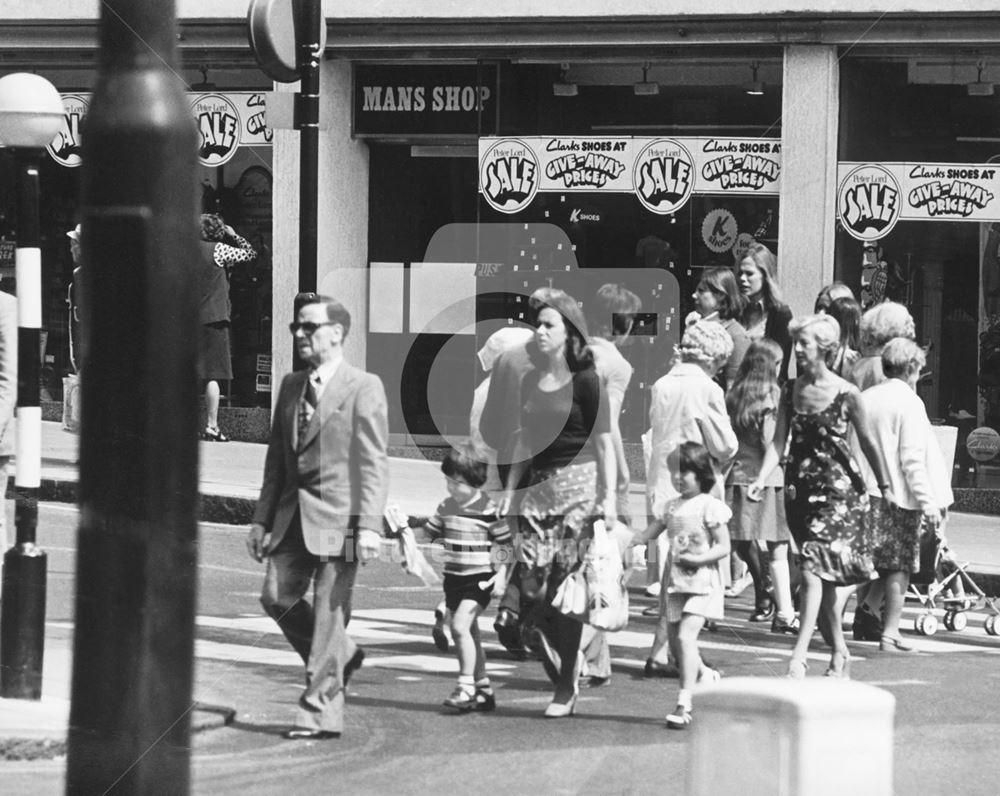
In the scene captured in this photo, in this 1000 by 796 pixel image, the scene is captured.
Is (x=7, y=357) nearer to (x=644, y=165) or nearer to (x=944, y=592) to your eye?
(x=944, y=592)

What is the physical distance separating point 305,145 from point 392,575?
2767 millimetres

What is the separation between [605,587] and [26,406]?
2.48 m

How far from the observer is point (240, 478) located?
14.0 metres

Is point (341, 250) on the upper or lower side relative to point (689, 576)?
upper

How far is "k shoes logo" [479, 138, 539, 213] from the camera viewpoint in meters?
15.0

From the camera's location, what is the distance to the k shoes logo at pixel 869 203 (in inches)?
555

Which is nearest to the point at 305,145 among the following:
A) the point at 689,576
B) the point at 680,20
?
the point at 689,576

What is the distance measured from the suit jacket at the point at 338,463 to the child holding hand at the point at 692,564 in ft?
4.47

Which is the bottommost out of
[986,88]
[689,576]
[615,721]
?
[615,721]

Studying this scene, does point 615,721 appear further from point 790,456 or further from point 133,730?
point 133,730

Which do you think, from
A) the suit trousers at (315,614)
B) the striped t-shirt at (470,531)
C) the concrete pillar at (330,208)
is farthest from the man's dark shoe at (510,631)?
the concrete pillar at (330,208)

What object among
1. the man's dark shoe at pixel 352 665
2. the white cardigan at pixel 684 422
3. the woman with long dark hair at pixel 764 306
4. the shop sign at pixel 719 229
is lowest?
the man's dark shoe at pixel 352 665

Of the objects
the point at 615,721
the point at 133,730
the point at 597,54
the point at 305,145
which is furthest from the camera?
the point at 597,54

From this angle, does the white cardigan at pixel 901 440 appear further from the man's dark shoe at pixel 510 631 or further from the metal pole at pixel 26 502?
the metal pole at pixel 26 502
